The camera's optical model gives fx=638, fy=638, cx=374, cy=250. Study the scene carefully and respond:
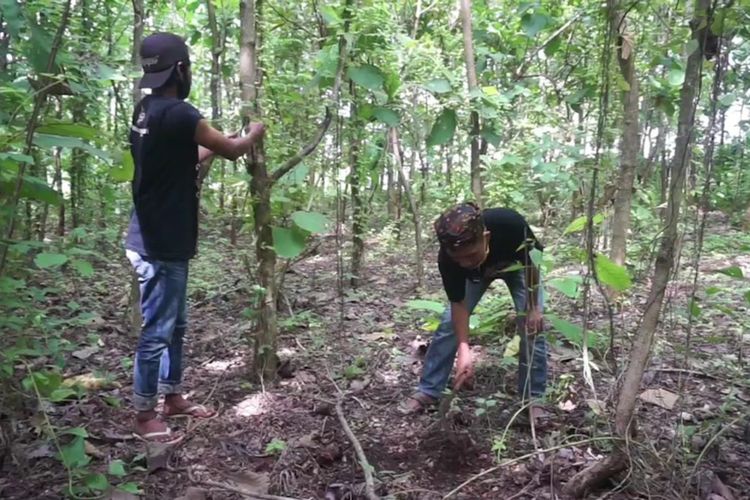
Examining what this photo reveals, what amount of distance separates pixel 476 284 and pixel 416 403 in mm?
759

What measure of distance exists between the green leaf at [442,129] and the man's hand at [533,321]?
167 cm

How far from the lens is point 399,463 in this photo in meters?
3.02

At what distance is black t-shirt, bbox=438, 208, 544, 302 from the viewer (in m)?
3.44

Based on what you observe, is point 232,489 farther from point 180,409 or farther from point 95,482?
point 180,409

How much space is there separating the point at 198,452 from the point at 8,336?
3.29 feet

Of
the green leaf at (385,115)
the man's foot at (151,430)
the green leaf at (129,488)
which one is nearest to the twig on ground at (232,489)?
the green leaf at (129,488)

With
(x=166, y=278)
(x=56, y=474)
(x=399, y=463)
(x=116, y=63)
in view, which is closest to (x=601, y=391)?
(x=399, y=463)

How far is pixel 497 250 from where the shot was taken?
11.4 feet

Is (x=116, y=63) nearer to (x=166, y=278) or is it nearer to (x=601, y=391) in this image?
(x=166, y=278)

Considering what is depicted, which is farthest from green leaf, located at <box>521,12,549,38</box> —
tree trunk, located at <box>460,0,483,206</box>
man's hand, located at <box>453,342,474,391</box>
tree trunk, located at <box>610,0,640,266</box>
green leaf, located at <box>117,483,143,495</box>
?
green leaf, located at <box>117,483,143,495</box>

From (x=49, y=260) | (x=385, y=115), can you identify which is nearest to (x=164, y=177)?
(x=49, y=260)

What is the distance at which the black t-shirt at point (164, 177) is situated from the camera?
3002 millimetres

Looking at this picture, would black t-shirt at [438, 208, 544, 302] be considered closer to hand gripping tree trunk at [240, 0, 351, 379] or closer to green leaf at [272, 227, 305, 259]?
green leaf at [272, 227, 305, 259]

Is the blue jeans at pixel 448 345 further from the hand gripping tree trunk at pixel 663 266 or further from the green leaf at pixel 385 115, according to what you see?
the green leaf at pixel 385 115
